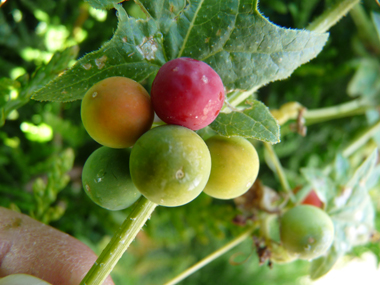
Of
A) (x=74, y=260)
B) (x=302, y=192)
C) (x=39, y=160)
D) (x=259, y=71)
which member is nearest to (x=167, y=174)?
A: (x=259, y=71)

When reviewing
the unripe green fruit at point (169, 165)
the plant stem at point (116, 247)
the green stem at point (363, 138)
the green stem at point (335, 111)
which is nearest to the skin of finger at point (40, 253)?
the plant stem at point (116, 247)

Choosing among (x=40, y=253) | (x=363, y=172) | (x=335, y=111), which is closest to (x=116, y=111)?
(x=40, y=253)

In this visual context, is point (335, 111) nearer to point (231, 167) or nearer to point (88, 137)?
point (231, 167)

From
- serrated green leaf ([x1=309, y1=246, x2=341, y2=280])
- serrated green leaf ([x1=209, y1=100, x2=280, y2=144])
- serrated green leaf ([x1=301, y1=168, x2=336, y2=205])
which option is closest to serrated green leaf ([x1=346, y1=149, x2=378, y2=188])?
serrated green leaf ([x1=301, y1=168, x2=336, y2=205])

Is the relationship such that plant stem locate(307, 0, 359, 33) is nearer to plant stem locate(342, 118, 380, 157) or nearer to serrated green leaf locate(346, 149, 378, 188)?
serrated green leaf locate(346, 149, 378, 188)

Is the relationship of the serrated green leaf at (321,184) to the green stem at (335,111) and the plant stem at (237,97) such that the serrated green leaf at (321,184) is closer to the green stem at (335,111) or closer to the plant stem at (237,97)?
the green stem at (335,111)

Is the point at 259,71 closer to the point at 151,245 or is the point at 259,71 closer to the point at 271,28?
the point at 271,28
